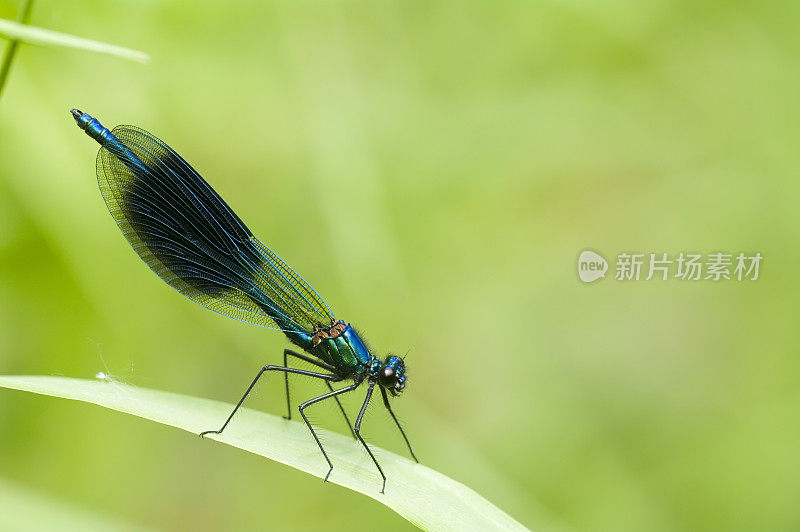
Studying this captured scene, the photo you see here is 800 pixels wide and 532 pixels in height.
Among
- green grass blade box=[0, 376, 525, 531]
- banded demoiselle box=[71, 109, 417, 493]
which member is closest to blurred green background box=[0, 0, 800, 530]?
banded demoiselle box=[71, 109, 417, 493]

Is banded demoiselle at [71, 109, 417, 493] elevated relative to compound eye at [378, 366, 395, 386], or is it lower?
elevated

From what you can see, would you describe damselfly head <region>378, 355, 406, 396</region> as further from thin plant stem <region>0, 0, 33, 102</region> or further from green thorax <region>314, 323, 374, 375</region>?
thin plant stem <region>0, 0, 33, 102</region>

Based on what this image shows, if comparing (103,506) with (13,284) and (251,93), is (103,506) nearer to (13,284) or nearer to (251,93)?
(13,284)

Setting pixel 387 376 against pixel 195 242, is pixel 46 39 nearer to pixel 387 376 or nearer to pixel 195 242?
pixel 195 242

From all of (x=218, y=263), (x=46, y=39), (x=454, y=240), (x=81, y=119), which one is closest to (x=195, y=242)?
(x=218, y=263)

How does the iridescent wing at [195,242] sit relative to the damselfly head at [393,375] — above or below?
above

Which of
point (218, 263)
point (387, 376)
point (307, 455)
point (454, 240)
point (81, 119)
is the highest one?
point (454, 240)

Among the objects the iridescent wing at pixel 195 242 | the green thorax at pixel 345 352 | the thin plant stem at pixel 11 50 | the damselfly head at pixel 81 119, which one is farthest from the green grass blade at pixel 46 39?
the green thorax at pixel 345 352

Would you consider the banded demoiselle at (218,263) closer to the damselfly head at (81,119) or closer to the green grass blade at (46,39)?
the damselfly head at (81,119)
